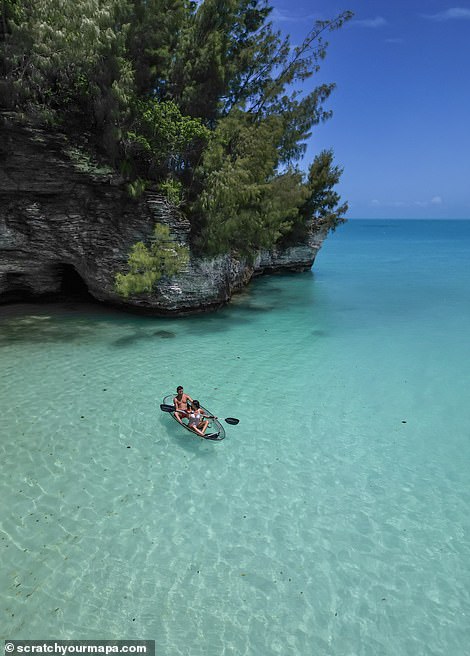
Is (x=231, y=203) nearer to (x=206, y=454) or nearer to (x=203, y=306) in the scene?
(x=203, y=306)

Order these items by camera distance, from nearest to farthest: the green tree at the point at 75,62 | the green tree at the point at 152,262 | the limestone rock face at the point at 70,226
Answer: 1. the green tree at the point at 75,62
2. the limestone rock face at the point at 70,226
3. the green tree at the point at 152,262

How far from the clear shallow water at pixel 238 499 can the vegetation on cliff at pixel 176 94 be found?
7.41 m

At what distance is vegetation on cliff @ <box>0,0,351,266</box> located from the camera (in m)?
13.9

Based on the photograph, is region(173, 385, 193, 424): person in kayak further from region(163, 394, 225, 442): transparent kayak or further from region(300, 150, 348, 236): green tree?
region(300, 150, 348, 236): green tree

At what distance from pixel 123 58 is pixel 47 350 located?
11683mm

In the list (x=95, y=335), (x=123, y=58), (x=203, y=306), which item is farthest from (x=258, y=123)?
(x=95, y=335)

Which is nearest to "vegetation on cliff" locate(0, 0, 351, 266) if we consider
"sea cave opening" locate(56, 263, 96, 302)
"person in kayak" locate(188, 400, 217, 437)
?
"sea cave opening" locate(56, 263, 96, 302)

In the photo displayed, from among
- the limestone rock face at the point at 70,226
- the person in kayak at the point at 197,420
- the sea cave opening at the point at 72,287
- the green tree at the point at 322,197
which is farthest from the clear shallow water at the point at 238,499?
the green tree at the point at 322,197

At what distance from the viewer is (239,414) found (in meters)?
11.2

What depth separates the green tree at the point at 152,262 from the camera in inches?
658

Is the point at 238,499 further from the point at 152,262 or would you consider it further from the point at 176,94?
the point at 176,94

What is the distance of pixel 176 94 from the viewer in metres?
18.4

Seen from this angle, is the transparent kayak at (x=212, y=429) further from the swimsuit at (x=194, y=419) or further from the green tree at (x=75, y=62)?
the green tree at (x=75, y=62)

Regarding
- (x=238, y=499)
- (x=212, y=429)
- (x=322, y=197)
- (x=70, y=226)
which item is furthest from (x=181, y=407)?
(x=322, y=197)
